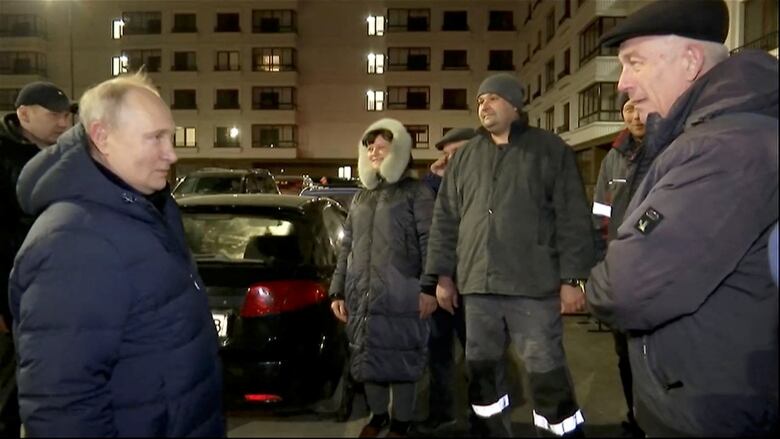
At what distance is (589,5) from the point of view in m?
33.0

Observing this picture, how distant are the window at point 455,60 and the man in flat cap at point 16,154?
156 ft

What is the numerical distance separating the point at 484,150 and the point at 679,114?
7.18ft

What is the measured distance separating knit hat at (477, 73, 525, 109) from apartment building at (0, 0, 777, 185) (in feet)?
150

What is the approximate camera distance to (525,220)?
4066mm

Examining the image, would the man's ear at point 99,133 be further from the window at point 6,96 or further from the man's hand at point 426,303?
the window at point 6,96

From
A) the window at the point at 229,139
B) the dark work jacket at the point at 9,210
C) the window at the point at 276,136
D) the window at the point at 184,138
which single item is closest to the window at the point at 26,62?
the window at the point at 184,138

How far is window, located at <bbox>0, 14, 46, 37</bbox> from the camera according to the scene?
50.0 m

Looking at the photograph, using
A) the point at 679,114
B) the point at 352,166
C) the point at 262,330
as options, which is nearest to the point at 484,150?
the point at 262,330

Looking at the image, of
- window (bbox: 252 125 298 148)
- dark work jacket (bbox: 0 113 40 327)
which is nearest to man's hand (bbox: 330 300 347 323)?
dark work jacket (bbox: 0 113 40 327)

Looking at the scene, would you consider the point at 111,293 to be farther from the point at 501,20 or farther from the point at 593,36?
the point at 501,20

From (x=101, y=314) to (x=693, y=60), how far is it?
6.74 feet

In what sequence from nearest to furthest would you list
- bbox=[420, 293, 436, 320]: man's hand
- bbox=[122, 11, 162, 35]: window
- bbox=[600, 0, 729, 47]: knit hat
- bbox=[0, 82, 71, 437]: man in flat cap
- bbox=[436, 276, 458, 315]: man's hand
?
bbox=[600, 0, 729, 47]: knit hat < bbox=[0, 82, 71, 437]: man in flat cap < bbox=[436, 276, 458, 315]: man's hand < bbox=[420, 293, 436, 320]: man's hand < bbox=[122, 11, 162, 35]: window

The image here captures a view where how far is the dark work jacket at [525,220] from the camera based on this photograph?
13.2 ft

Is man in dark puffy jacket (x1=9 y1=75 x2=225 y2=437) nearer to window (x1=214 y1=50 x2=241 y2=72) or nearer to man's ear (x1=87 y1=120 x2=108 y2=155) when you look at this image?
man's ear (x1=87 y1=120 x2=108 y2=155)
